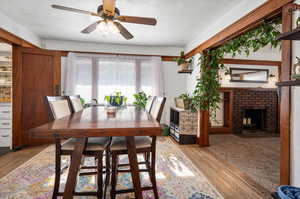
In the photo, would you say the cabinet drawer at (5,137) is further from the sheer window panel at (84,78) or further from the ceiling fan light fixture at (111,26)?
the ceiling fan light fixture at (111,26)

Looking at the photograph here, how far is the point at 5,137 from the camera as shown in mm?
3248

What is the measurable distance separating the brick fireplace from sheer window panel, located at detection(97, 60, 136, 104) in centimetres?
308

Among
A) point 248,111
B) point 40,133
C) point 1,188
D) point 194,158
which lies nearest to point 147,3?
point 40,133

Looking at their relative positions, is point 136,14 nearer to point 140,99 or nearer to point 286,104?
point 140,99

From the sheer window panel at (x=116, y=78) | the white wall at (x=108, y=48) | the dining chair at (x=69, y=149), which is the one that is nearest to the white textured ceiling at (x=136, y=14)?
the white wall at (x=108, y=48)

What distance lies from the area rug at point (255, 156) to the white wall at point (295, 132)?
0.40 meters

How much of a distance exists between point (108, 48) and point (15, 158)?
309 cm

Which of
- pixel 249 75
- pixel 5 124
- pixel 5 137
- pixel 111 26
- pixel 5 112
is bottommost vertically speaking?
pixel 5 137

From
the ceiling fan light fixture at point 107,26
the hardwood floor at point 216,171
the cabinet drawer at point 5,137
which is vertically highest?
the ceiling fan light fixture at point 107,26

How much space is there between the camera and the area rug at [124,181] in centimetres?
169

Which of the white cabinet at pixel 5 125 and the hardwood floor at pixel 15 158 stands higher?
the white cabinet at pixel 5 125

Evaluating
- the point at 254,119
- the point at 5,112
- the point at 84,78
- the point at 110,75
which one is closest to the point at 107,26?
the point at 110,75

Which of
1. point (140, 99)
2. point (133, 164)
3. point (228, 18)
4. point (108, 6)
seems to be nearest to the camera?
point (133, 164)

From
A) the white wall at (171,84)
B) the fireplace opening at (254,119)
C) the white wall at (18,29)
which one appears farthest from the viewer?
the fireplace opening at (254,119)
